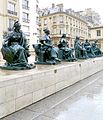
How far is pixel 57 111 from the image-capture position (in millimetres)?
4633

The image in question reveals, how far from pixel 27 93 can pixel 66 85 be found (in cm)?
269

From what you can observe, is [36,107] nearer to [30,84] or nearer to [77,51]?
[30,84]

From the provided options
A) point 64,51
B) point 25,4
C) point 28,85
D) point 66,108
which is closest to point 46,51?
point 64,51

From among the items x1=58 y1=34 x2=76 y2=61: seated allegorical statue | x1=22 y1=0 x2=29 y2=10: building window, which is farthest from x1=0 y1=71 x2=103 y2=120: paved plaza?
x1=22 y1=0 x2=29 y2=10: building window

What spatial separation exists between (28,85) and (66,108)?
102 centimetres

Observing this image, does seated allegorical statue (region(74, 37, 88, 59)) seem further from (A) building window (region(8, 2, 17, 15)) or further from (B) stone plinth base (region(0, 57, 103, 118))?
(A) building window (region(8, 2, 17, 15))

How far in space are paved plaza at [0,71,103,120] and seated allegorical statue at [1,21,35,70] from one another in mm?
1384

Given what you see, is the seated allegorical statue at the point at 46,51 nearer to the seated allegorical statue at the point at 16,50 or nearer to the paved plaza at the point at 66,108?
the seated allegorical statue at the point at 16,50

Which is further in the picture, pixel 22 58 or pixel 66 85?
pixel 66 85

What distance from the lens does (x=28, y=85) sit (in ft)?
16.2

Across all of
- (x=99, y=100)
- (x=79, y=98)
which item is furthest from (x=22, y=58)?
(x=99, y=100)

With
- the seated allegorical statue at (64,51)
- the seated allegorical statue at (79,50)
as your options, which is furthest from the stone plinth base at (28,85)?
the seated allegorical statue at (79,50)

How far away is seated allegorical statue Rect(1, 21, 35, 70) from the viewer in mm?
6399

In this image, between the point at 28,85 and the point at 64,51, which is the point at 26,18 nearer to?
the point at 64,51
